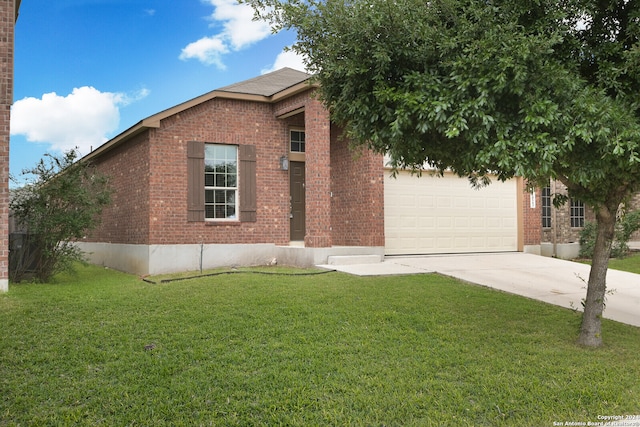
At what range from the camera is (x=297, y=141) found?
44.5 feet

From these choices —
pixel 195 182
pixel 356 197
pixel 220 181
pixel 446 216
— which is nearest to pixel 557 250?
pixel 446 216

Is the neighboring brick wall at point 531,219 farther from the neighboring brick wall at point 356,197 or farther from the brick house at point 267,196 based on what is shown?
the neighboring brick wall at point 356,197

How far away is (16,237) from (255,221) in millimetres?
4981

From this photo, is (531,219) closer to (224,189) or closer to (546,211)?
(546,211)

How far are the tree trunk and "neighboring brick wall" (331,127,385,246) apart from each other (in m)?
6.43

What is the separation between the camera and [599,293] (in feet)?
19.6

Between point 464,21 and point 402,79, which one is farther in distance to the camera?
point 402,79

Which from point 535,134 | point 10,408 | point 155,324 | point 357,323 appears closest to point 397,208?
point 357,323

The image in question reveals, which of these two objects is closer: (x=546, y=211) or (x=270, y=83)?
(x=270, y=83)

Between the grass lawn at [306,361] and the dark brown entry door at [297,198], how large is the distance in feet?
17.1

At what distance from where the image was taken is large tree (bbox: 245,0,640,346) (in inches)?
176

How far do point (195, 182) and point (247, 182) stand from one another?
1203mm

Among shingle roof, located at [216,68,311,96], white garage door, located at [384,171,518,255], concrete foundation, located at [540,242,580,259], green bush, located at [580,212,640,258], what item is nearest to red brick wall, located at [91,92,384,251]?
shingle roof, located at [216,68,311,96]

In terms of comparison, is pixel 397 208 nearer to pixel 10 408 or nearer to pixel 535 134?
pixel 535 134
